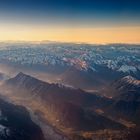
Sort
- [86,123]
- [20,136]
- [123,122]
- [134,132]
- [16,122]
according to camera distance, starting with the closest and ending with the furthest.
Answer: [20,136]
[16,122]
[134,132]
[86,123]
[123,122]

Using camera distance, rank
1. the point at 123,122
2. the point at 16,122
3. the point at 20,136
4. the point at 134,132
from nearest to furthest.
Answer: the point at 20,136, the point at 16,122, the point at 134,132, the point at 123,122

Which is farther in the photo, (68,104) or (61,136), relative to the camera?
(68,104)

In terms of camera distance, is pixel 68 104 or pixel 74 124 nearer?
pixel 74 124

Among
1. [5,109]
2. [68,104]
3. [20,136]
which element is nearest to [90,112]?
[68,104]

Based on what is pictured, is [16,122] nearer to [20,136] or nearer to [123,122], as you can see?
[20,136]

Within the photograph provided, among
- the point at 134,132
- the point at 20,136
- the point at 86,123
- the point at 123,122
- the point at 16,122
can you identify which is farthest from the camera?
the point at 123,122

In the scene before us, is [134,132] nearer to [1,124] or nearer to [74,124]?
[74,124]

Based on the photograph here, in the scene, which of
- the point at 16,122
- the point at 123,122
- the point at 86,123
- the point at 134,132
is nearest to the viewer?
the point at 16,122

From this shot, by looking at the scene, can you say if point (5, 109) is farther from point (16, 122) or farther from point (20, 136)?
point (20, 136)

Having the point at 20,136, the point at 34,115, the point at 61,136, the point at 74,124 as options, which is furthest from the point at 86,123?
the point at 20,136
